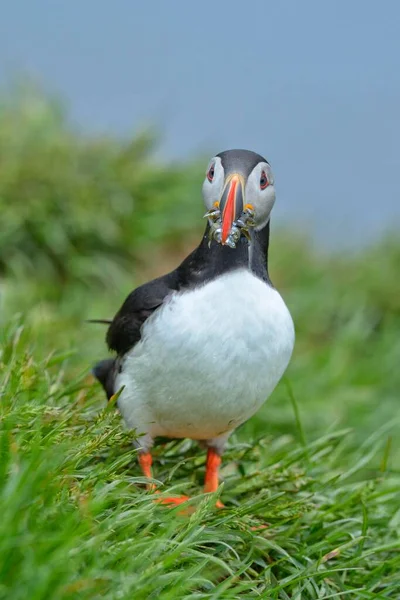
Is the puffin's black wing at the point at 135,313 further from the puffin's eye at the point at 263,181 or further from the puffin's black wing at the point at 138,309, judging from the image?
the puffin's eye at the point at 263,181

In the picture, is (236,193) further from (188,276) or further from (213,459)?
(213,459)

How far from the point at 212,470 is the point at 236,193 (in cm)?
132

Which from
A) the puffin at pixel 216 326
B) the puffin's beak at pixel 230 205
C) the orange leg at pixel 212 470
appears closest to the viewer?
the puffin's beak at pixel 230 205

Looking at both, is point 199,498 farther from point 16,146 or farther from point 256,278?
point 16,146

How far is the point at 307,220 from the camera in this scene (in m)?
9.78

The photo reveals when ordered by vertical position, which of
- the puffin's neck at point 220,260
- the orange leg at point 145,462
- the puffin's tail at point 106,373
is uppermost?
the puffin's neck at point 220,260

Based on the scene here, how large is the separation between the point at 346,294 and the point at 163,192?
6.16 ft

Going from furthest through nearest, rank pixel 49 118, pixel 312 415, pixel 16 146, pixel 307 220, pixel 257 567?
pixel 307 220
pixel 49 118
pixel 16 146
pixel 312 415
pixel 257 567

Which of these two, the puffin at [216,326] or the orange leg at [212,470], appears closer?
the puffin at [216,326]

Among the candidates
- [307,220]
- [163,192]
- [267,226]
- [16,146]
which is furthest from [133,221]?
[267,226]

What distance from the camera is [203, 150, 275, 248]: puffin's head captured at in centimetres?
326

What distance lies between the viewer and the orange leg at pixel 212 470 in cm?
397

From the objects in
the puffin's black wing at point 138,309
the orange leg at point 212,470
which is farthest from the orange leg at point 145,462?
the puffin's black wing at point 138,309

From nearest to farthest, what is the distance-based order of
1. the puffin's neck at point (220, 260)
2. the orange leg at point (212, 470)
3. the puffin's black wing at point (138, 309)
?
the puffin's neck at point (220, 260)
the puffin's black wing at point (138, 309)
the orange leg at point (212, 470)
